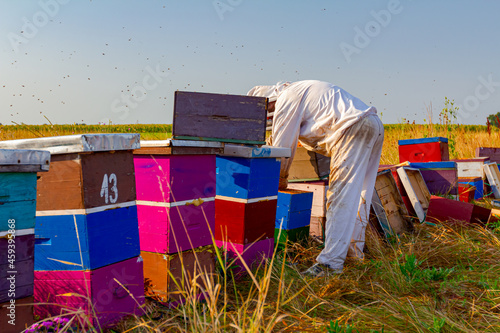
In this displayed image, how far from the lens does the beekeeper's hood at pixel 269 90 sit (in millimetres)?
4471

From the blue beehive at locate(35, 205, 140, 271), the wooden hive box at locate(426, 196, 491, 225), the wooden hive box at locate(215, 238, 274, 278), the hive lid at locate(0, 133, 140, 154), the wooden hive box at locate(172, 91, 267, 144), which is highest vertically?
the wooden hive box at locate(172, 91, 267, 144)

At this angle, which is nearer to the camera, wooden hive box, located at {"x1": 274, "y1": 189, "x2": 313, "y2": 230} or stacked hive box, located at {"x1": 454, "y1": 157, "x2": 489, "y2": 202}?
wooden hive box, located at {"x1": 274, "y1": 189, "x2": 313, "y2": 230}

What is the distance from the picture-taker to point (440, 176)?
7395 millimetres

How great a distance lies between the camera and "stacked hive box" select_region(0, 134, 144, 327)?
2619mm

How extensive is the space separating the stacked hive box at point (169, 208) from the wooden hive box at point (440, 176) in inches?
199

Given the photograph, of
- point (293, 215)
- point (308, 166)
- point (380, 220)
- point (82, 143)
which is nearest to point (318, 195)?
point (308, 166)

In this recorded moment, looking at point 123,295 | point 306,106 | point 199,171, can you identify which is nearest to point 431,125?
point 306,106

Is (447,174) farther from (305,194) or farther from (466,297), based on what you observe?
(466,297)

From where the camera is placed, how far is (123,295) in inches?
113

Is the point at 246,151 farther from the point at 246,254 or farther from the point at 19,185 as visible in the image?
the point at 19,185

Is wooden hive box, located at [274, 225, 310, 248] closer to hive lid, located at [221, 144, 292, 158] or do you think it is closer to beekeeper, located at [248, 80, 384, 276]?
beekeeper, located at [248, 80, 384, 276]

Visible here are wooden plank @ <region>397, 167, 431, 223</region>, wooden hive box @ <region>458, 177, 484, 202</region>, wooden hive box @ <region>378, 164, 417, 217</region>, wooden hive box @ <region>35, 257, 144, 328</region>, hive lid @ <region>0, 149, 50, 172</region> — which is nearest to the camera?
hive lid @ <region>0, 149, 50, 172</region>

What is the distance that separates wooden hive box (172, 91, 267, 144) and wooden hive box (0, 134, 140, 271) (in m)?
0.67

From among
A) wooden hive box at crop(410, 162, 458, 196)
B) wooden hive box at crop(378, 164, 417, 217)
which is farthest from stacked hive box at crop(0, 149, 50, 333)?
wooden hive box at crop(410, 162, 458, 196)
